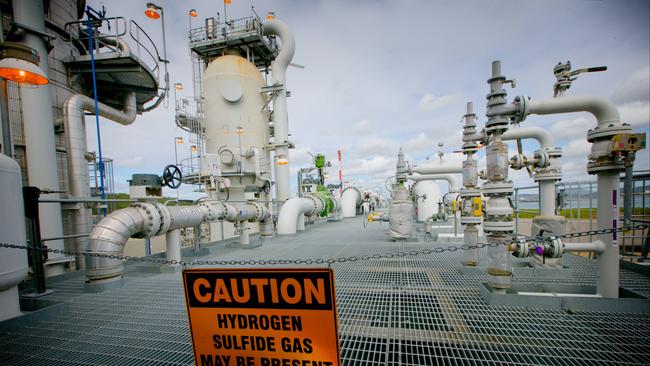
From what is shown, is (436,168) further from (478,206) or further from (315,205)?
(315,205)

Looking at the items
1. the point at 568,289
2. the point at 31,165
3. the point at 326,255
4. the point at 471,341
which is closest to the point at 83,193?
the point at 31,165

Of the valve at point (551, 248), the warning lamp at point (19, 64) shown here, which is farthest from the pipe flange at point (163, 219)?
the valve at point (551, 248)

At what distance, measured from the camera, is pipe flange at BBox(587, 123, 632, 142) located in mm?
2326

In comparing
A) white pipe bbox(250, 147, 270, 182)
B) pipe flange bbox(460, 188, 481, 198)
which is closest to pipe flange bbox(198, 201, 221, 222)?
pipe flange bbox(460, 188, 481, 198)

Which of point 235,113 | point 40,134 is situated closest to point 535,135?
point 40,134

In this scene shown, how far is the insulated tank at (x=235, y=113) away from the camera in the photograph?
36.6 feet

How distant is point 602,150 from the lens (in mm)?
2393

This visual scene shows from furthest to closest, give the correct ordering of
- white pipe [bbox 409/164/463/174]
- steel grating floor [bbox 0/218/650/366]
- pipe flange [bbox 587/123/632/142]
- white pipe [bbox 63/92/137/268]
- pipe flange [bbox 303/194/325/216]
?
pipe flange [bbox 303/194/325/216], white pipe [bbox 409/164/463/174], white pipe [bbox 63/92/137/268], pipe flange [bbox 587/123/632/142], steel grating floor [bbox 0/218/650/366]

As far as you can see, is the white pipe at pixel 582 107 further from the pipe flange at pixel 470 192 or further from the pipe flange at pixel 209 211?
the pipe flange at pixel 209 211

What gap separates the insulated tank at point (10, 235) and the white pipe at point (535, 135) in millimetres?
6393

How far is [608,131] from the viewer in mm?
2346

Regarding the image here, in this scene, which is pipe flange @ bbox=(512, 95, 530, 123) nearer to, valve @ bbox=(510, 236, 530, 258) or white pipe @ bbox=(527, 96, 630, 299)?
white pipe @ bbox=(527, 96, 630, 299)

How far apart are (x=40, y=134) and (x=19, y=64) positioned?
402cm

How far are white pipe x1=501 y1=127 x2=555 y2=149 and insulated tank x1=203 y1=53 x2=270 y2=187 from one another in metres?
9.25
